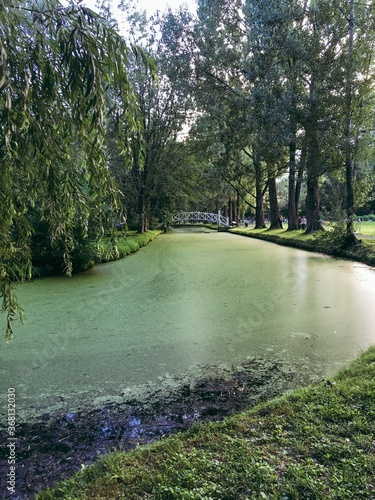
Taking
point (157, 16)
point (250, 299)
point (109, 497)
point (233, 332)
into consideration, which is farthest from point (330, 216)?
point (157, 16)

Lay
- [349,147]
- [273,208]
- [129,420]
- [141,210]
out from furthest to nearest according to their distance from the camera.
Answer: [273,208] < [141,210] < [349,147] < [129,420]

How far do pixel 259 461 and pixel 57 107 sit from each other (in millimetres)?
1625

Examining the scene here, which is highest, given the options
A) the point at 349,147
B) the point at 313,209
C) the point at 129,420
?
the point at 349,147

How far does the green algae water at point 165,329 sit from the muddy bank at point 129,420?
0.37 feet

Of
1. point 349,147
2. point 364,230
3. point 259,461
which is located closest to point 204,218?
point 364,230

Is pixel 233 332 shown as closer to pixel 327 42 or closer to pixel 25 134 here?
pixel 25 134

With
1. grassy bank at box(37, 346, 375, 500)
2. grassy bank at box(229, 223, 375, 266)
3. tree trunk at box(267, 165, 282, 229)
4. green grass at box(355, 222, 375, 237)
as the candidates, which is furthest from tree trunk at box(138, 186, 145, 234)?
grassy bank at box(37, 346, 375, 500)

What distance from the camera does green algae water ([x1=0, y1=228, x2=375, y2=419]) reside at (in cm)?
228

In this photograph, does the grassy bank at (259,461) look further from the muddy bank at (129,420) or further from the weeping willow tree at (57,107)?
the weeping willow tree at (57,107)

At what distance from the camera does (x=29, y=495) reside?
52.2 inches

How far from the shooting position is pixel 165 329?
3229 mm

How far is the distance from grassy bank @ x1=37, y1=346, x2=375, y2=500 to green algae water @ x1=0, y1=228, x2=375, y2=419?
69 cm

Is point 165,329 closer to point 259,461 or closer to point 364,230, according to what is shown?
point 259,461

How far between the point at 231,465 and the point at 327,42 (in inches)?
392
